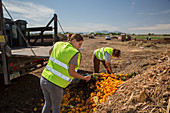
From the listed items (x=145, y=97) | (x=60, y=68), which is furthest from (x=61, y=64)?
(x=145, y=97)

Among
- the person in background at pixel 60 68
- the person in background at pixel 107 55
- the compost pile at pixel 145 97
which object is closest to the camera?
the person in background at pixel 60 68

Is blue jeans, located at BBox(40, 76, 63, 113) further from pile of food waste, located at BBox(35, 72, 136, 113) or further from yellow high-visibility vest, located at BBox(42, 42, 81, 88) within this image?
pile of food waste, located at BBox(35, 72, 136, 113)

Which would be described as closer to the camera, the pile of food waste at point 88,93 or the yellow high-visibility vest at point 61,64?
the yellow high-visibility vest at point 61,64

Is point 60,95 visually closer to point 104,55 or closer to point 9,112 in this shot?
point 9,112

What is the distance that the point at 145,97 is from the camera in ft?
8.56

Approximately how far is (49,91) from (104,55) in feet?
10.4

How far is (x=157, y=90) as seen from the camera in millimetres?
2691

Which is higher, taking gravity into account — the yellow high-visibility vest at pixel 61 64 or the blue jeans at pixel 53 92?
the yellow high-visibility vest at pixel 61 64

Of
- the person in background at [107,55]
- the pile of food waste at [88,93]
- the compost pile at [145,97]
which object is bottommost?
the pile of food waste at [88,93]

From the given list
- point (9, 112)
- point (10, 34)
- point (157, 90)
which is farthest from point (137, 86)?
point (10, 34)

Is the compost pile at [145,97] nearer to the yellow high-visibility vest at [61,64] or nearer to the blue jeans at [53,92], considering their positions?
the blue jeans at [53,92]

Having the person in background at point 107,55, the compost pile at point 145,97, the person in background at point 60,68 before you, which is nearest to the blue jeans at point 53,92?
the person in background at point 60,68

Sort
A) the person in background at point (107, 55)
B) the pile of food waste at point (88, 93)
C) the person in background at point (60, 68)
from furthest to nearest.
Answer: the person in background at point (107, 55)
the pile of food waste at point (88, 93)
the person in background at point (60, 68)

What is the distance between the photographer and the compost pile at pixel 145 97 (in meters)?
2.48
